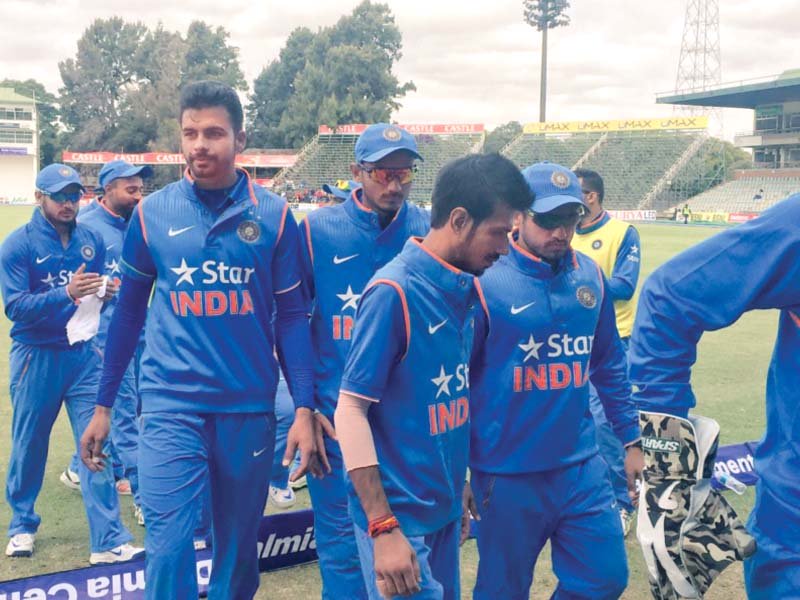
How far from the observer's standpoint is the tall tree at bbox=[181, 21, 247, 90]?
262 feet

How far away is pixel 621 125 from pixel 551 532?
5790 centimetres

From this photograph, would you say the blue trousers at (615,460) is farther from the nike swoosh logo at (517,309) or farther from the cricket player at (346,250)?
the nike swoosh logo at (517,309)

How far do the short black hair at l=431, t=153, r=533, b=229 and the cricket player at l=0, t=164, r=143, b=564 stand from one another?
3145mm

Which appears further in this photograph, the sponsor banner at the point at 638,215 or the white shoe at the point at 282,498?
the sponsor banner at the point at 638,215

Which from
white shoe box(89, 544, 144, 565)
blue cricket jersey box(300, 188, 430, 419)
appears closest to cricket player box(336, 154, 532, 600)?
blue cricket jersey box(300, 188, 430, 419)

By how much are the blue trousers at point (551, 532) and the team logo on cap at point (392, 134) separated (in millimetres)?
1720

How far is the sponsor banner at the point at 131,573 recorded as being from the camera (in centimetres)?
427

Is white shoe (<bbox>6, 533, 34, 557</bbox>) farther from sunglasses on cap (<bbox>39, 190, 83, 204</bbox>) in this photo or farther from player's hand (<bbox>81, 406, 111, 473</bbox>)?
sunglasses on cap (<bbox>39, 190, 83, 204</bbox>)

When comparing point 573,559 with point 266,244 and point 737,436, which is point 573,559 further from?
point 737,436

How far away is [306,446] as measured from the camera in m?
3.70

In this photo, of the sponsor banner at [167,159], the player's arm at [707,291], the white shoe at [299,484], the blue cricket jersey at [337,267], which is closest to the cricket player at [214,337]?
the blue cricket jersey at [337,267]

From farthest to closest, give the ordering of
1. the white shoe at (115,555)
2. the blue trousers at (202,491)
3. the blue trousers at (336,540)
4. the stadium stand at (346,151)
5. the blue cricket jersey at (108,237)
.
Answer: the stadium stand at (346,151), the blue cricket jersey at (108,237), the white shoe at (115,555), the blue trousers at (336,540), the blue trousers at (202,491)

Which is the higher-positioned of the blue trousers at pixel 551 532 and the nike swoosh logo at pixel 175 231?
the nike swoosh logo at pixel 175 231

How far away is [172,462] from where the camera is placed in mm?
3512
